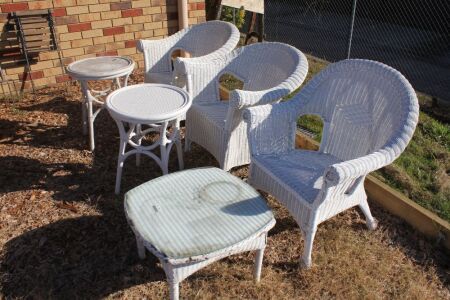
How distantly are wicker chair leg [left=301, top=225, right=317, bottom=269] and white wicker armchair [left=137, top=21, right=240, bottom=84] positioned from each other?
6.99 ft

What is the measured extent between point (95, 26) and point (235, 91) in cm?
296

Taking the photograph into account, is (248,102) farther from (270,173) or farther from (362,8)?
(362,8)

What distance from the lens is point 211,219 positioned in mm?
2039

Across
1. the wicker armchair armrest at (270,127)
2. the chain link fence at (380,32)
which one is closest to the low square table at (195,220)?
the wicker armchair armrest at (270,127)

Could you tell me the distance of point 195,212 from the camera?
6.84 feet

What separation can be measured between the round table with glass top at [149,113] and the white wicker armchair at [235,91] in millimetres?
285

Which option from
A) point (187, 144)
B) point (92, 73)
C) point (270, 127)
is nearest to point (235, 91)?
point (270, 127)

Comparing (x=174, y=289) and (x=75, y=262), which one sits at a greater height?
(x=174, y=289)

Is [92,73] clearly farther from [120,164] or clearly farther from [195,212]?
[195,212]

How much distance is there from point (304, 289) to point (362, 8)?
10.0m

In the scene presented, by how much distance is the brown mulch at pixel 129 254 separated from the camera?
2348 mm

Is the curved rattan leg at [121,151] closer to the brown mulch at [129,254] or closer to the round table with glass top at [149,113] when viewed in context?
the round table with glass top at [149,113]

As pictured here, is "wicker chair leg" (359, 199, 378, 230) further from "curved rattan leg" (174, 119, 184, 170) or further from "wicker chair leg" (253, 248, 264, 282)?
"curved rattan leg" (174, 119, 184, 170)

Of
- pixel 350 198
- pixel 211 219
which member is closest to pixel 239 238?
pixel 211 219
